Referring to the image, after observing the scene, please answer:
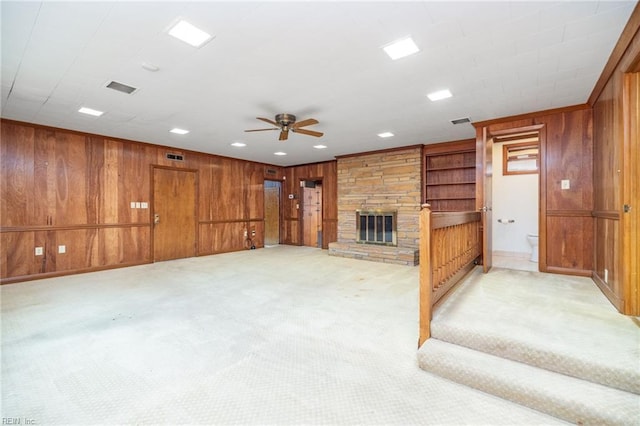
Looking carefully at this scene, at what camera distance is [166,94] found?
3.42m

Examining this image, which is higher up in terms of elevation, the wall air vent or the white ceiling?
the white ceiling

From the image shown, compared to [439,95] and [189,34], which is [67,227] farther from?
[439,95]

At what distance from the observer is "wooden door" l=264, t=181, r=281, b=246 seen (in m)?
9.24

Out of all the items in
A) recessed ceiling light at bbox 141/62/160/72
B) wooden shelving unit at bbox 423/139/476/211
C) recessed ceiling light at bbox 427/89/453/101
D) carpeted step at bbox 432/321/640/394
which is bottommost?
carpeted step at bbox 432/321/640/394

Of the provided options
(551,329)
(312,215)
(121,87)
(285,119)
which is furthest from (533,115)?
(312,215)

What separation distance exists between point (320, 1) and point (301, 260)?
5088 mm

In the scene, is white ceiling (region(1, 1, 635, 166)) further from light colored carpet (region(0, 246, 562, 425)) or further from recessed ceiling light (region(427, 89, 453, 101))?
light colored carpet (region(0, 246, 562, 425))

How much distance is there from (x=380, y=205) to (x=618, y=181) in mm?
4431

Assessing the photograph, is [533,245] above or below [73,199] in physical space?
below

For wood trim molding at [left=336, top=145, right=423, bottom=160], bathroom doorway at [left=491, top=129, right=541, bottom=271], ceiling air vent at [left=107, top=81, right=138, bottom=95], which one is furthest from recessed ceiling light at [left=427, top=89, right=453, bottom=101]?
ceiling air vent at [left=107, top=81, right=138, bottom=95]

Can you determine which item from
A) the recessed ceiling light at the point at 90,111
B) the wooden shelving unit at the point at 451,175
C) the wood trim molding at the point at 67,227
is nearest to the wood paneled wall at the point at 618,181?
the wooden shelving unit at the point at 451,175

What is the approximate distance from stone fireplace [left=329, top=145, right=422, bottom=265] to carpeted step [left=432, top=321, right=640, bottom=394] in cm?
361

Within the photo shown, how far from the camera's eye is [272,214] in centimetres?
929

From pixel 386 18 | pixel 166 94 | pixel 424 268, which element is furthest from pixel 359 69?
pixel 166 94
